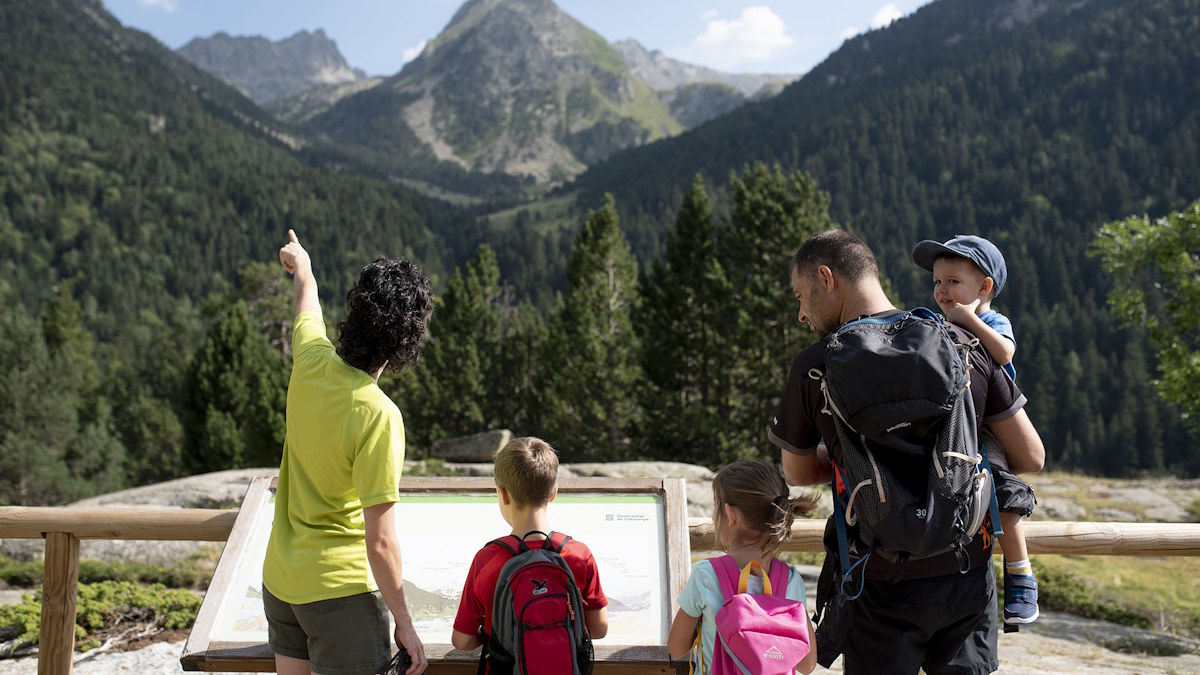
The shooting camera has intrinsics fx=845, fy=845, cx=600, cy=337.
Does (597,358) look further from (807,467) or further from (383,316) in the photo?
(383,316)

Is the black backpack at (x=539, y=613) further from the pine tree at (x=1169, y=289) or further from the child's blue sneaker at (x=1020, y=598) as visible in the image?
the pine tree at (x=1169, y=289)

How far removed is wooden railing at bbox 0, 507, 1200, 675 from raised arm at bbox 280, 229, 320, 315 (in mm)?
1640

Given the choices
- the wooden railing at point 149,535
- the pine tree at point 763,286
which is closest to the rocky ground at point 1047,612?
the wooden railing at point 149,535

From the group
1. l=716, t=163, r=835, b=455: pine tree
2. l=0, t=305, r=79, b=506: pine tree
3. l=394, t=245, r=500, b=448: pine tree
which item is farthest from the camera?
l=394, t=245, r=500, b=448: pine tree

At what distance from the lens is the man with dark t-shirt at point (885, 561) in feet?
9.12

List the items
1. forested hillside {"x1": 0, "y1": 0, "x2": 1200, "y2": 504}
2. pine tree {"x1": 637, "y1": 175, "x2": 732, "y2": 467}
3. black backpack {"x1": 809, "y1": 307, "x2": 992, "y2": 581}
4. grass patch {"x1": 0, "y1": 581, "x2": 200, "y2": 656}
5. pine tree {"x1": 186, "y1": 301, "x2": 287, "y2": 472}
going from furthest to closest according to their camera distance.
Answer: pine tree {"x1": 186, "y1": 301, "x2": 287, "y2": 472} < forested hillside {"x1": 0, "y1": 0, "x2": 1200, "y2": 504} < pine tree {"x1": 637, "y1": 175, "x2": 732, "y2": 467} < grass patch {"x1": 0, "y1": 581, "x2": 200, "y2": 656} < black backpack {"x1": 809, "y1": 307, "x2": 992, "y2": 581}

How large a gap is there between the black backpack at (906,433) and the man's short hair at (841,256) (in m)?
0.19

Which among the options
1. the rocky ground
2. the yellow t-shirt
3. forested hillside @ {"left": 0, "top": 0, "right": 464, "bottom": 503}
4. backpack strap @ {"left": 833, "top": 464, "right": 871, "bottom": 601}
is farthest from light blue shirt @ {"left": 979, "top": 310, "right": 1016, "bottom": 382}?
forested hillside @ {"left": 0, "top": 0, "right": 464, "bottom": 503}


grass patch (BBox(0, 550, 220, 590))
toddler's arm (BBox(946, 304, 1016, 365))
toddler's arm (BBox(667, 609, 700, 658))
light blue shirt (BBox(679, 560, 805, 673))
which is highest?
toddler's arm (BBox(946, 304, 1016, 365))

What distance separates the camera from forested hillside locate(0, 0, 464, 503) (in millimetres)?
39875

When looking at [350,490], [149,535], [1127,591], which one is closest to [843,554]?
[350,490]

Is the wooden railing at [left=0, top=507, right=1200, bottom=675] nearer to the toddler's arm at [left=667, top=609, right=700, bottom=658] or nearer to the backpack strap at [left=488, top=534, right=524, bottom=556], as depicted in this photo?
the toddler's arm at [left=667, top=609, right=700, bottom=658]

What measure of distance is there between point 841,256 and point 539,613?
1603mm

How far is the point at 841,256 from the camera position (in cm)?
279
